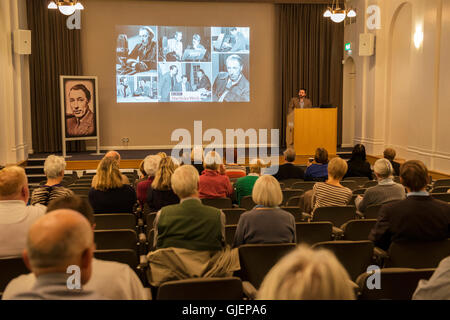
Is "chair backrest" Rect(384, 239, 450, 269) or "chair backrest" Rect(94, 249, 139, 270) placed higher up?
"chair backrest" Rect(94, 249, 139, 270)

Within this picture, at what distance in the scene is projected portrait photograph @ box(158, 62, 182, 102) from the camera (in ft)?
44.5

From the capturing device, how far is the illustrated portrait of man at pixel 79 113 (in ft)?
40.3

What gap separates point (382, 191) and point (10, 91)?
9.29 meters

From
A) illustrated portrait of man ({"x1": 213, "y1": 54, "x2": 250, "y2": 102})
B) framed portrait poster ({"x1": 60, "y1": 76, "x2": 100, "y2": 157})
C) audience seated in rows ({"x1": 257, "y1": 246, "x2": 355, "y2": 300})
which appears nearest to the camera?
audience seated in rows ({"x1": 257, "y1": 246, "x2": 355, "y2": 300})

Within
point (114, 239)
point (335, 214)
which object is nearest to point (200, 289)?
point (114, 239)

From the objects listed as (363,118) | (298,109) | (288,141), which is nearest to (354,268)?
(298,109)

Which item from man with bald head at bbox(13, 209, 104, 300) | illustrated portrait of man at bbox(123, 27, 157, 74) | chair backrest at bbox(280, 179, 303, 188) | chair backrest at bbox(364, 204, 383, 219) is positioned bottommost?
chair backrest at bbox(280, 179, 303, 188)

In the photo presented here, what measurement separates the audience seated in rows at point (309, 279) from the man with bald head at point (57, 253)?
704 mm

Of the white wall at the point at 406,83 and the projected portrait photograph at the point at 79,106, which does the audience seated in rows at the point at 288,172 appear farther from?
the projected portrait photograph at the point at 79,106

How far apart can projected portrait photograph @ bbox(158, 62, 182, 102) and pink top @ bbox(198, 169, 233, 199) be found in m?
8.59

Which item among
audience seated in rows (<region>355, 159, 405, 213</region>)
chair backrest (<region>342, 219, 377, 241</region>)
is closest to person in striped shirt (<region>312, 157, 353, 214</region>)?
audience seated in rows (<region>355, 159, 405, 213</region>)

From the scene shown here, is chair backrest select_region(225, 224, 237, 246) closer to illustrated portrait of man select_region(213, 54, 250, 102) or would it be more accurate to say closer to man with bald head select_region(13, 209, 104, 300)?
man with bald head select_region(13, 209, 104, 300)

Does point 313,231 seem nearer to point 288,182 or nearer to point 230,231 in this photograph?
point 230,231

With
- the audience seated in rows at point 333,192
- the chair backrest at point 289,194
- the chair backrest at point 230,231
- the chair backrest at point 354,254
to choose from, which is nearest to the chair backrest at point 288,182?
the chair backrest at point 289,194
